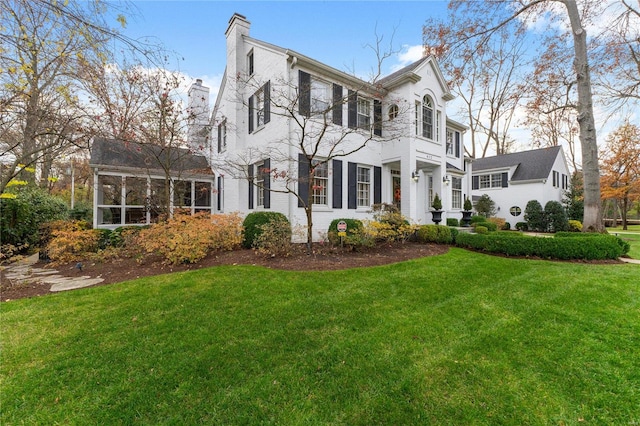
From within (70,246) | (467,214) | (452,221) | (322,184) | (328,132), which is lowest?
(70,246)

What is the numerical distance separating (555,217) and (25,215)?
26682 mm

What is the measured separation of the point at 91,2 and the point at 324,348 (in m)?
4.87

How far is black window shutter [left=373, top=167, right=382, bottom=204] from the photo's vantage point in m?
10.9

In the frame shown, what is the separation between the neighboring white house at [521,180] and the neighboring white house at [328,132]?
37.9 feet

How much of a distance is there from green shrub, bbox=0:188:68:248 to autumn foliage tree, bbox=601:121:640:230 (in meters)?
32.1

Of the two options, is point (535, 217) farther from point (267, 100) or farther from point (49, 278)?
point (49, 278)

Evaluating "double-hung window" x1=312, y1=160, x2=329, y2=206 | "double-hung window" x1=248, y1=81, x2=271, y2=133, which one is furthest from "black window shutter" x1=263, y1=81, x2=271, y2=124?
"double-hung window" x1=312, y1=160, x2=329, y2=206

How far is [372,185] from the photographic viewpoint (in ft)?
35.6

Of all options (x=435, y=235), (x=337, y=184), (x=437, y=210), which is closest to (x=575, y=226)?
(x=437, y=210)

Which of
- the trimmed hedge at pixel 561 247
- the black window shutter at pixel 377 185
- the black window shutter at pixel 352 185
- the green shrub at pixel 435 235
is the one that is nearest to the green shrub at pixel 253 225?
the black window shutter at pixel 352 185

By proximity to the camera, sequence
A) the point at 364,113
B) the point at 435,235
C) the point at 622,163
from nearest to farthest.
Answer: the point at 435,235 → the point at 364,113 → the point at 622,163

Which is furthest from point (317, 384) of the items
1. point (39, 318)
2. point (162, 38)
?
point (162, 38)

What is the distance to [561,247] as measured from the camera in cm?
734

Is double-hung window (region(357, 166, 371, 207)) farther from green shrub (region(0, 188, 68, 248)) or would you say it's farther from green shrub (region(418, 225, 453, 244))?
green shrub (region(0, 188, 68, 248))
